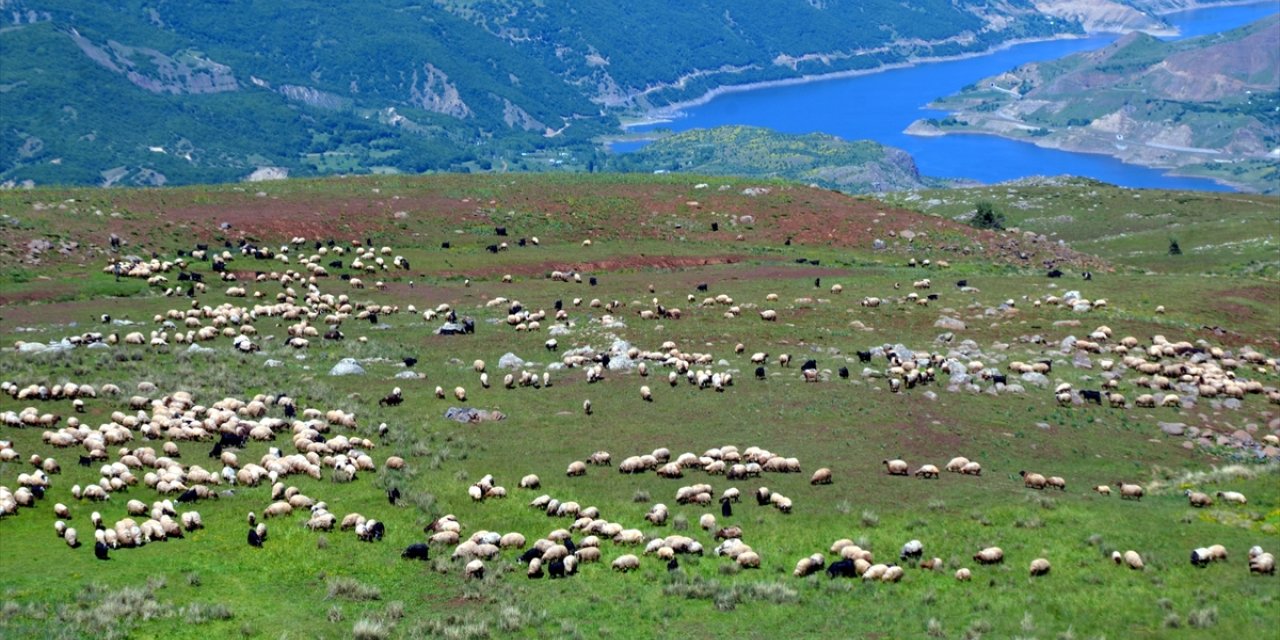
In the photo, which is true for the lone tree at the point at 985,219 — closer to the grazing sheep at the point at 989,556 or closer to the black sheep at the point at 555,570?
the grazing sheep at the point at 989,556

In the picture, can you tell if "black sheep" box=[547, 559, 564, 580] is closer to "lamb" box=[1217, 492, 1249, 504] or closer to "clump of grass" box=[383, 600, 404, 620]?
"clump of grass" box=[383, 600, 404, 620]

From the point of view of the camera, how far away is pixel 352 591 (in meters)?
35.5

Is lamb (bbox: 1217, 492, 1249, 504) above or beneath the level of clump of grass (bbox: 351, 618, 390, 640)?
above

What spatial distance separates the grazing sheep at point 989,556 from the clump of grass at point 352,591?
1576 cm

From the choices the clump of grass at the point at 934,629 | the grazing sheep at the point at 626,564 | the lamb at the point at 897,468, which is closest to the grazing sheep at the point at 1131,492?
the lamb at the point at 897,468

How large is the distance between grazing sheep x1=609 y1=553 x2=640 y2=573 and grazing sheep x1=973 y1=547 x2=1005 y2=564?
30.0ft

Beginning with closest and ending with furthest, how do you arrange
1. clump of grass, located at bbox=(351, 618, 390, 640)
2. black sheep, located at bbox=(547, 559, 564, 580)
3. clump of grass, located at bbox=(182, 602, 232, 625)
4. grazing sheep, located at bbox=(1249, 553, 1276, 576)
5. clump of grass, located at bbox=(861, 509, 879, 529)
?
clump of grass, located at bbox=(351, 618, 390, 640)
clump of grass, located at bbox=(182, 602, 232, 625)
black sheep, located at bbox=(547, 559, 564, 580)
grazing sheep, located at bbox=(1249, 553, 1276, 576)
clump of grass, located at bbox=(861, 509, 879, 529)

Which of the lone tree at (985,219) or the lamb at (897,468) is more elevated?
the lamb at (897,468)

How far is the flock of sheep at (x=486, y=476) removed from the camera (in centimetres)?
3834

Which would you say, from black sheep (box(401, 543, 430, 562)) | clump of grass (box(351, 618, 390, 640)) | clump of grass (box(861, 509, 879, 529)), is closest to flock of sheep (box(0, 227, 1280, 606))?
black sheep (box(401, 543, 430, 562))

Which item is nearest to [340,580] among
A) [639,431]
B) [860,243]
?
[639,431]

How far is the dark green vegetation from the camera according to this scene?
35.0 metres

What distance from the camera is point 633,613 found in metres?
34.7

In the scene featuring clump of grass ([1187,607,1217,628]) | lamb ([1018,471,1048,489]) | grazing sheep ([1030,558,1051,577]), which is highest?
clump of grass ([1187,607,1217,628])
